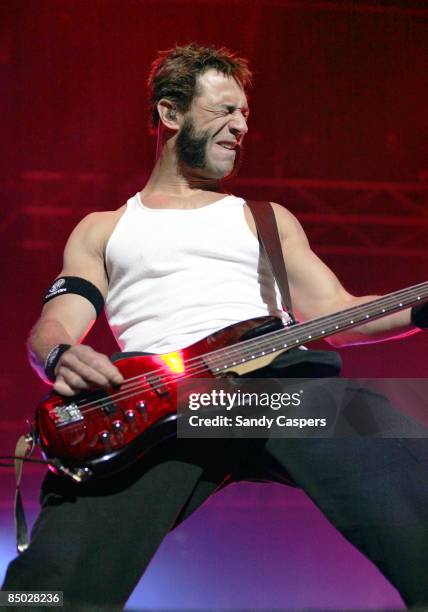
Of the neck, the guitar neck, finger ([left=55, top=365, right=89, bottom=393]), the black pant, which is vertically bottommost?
the black pant

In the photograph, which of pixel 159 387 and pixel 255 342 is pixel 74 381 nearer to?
pixel 159 387

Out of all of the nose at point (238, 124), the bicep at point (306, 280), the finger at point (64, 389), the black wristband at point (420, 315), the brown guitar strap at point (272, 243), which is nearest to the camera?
the finger at point (64, 389)

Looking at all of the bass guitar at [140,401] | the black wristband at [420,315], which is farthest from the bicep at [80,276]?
the black wristband at [420,315]

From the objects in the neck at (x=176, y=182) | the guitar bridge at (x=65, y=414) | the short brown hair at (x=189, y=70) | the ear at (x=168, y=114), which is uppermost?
the short brown hair at (x=189, y=70)

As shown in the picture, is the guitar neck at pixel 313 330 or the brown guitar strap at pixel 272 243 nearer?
the guitar neck at pixel 313 330

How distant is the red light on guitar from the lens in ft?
6.31

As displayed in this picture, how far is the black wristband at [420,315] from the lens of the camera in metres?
2.17

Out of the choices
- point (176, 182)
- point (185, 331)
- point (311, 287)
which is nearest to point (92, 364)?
point (185, 331)

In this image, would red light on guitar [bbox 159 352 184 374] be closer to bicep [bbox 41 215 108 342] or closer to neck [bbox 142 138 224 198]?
bicep [bbox 41 215 108 342]

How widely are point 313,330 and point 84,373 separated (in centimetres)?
58

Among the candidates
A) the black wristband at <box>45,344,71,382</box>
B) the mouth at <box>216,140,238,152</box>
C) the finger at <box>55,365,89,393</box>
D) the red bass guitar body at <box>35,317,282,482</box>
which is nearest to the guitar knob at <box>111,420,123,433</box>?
the red bass guitar body at <box>35,317,282,482</box>

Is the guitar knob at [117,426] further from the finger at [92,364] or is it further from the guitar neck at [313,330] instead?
the guitar neck at [313,330]

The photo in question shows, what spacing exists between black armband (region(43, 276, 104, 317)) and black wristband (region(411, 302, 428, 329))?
0.85m

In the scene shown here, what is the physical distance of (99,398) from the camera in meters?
1.84
